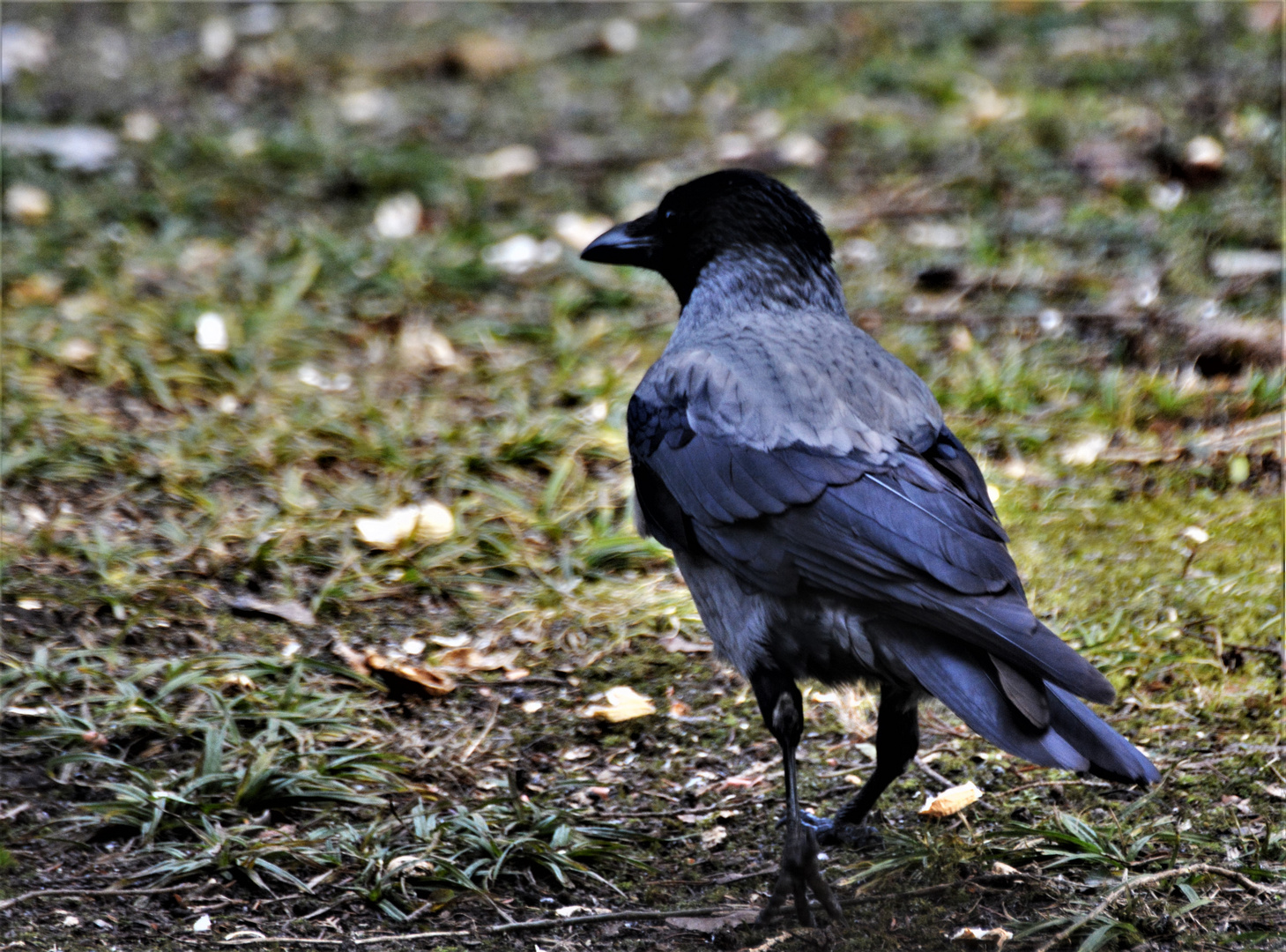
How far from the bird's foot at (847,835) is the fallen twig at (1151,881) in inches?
22.2

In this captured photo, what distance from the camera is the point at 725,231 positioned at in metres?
3.76

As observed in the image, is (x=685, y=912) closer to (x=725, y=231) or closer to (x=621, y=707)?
(x=621, y=707)

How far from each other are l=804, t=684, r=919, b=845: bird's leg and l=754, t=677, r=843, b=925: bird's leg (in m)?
0.22

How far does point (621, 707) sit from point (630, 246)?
1.28 meters

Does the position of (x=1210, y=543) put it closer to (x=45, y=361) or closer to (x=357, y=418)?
(x=357, y=418)

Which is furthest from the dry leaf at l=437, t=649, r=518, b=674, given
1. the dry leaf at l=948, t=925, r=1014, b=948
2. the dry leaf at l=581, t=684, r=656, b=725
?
the dry leaf at l=948, t=925, r=1014, b=948

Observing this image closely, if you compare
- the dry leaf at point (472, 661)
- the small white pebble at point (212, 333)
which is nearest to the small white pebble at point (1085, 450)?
the dry leaf at point (472, 661)

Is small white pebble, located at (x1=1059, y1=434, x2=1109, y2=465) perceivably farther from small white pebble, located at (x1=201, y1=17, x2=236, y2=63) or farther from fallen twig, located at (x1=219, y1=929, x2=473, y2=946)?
small white pebble, located at (x1=201, y1=17, x2=236, y2=63)

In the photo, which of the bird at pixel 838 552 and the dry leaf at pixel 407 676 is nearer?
the bird at pixel 838 552

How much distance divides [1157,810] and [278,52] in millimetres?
6759

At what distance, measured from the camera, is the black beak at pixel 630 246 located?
399 centimetres

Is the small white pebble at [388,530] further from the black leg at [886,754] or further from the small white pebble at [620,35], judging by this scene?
the small white pebble at [620,35]

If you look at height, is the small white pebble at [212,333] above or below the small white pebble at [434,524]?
above

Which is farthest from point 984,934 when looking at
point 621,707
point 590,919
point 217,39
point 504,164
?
point 217,39
